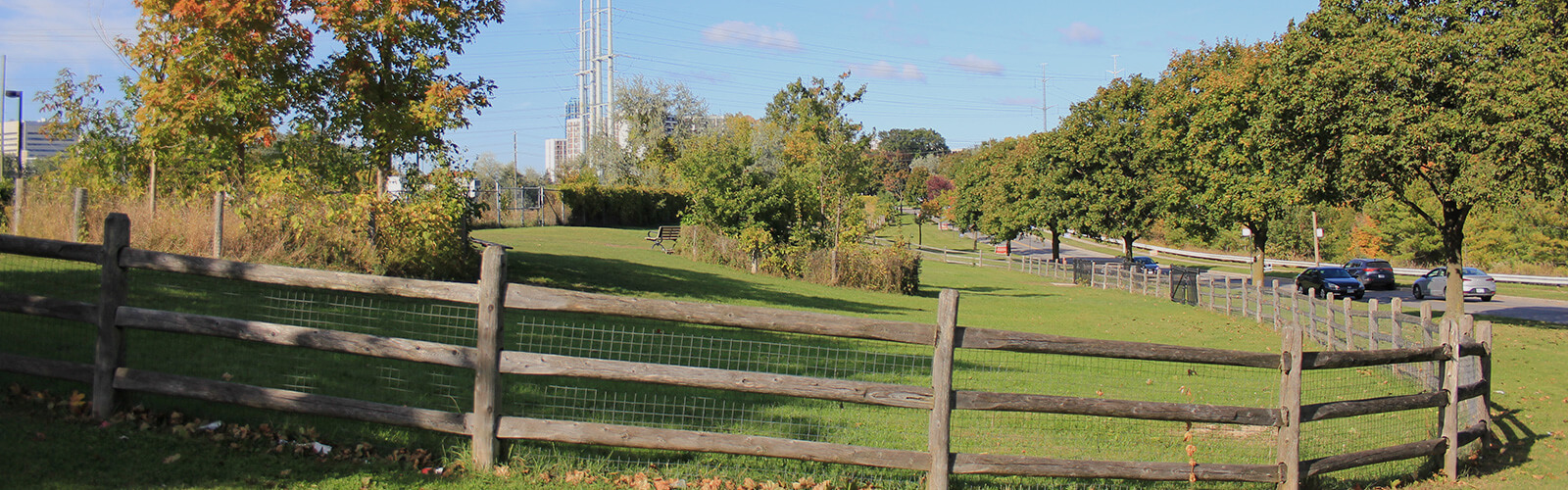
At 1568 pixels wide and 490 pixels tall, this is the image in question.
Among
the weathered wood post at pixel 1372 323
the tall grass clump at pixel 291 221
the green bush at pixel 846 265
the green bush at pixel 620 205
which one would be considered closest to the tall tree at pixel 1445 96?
the weathered wood post at pixel 1372 323

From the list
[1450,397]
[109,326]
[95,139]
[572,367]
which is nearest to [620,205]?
[95,139]

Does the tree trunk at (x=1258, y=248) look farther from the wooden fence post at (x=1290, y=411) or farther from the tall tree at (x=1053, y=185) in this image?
the wooden fence post at (x=1290, y=411)

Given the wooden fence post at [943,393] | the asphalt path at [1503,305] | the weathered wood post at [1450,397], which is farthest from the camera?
the asphalt path at [1503,305]

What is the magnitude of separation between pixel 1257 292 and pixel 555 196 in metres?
38.1

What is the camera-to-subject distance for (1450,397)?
7977 mm

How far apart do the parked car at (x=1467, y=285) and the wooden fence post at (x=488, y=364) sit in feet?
126

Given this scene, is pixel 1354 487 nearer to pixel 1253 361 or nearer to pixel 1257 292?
pixel 1253 361

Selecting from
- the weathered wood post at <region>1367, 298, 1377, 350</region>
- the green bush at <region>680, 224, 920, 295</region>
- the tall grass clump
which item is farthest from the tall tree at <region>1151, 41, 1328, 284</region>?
the tall grass clump

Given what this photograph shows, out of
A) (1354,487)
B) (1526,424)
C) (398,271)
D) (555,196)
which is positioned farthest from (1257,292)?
(555,196)

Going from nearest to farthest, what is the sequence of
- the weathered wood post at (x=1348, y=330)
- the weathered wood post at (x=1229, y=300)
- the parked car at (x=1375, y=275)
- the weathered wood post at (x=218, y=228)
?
the weathered wood post at (x=218, y=228)
the weathered wood post at (x=1348, y=330)
the weathered wood post at (x=1229, y=300)
the parked car at (x=1375, y=275)

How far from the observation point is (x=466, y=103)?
16828mm

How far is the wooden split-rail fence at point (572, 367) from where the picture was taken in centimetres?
583

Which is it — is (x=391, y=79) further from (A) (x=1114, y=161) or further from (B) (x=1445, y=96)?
(A) (x=1114, y=161)

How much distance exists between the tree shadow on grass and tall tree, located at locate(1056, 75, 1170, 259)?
28.3 m
